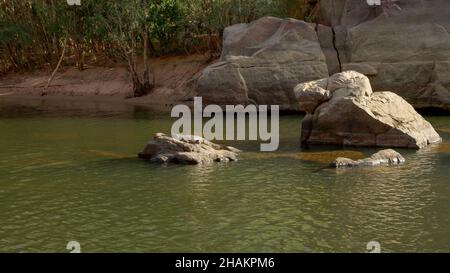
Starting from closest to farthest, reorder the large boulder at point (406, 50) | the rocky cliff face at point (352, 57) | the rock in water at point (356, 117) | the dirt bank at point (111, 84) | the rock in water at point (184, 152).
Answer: the rock in water at point (184, 152) → the rock in water at point (356, 117) → the large boulder at point (406, 50) → the rocky cliff face at point (352, 57) → the dirt bank at point (111, 84)

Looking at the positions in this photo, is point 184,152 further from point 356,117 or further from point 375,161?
point 356,117

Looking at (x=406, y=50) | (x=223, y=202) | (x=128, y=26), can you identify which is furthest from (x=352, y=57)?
(x=223, y=202)

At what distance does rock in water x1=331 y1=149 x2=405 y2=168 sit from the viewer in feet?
57.5

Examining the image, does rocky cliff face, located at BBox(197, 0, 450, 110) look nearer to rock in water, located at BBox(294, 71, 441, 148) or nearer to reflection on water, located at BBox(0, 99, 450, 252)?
rock in water, located at BBox(294, 71, 441, 148)

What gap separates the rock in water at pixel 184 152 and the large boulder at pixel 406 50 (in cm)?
1250

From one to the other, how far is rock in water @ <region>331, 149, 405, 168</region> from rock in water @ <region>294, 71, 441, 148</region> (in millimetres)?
2505

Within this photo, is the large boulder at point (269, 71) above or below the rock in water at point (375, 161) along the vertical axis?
above

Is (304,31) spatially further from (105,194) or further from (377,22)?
(105,194)

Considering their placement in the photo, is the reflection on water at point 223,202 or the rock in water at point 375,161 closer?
the reflection on water at point 223,202

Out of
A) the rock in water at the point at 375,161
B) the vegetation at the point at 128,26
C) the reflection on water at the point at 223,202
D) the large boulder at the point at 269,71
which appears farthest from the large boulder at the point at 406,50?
the rock in water at the point at 375,161

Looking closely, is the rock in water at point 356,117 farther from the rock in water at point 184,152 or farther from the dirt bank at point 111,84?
the dirt bank at point 111,84

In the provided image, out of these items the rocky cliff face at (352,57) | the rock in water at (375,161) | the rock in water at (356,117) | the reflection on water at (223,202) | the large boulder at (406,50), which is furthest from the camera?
the rocky cliff face at (352,57)

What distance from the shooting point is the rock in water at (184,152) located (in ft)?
60.3

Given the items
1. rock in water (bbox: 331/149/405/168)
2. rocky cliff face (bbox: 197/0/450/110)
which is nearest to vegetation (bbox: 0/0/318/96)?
rocky cliff face (bbox: 197/0/450/110)
